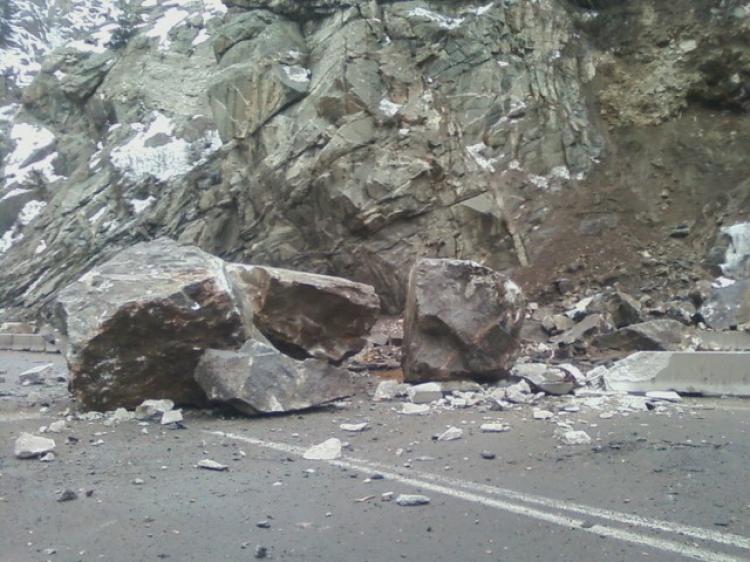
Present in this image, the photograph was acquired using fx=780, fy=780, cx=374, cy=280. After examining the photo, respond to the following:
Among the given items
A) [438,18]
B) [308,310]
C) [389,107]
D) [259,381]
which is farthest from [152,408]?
[438,18]

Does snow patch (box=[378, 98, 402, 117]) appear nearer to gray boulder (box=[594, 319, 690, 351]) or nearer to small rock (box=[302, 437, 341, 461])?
gray boulder (box=[594, 319, 690, 351])

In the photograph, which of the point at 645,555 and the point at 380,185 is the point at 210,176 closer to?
the point at 380,185

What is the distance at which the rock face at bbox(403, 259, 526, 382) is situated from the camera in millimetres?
7875

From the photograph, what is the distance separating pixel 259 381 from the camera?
21.7 feet

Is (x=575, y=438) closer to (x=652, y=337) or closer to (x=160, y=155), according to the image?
(x=652, y=337)

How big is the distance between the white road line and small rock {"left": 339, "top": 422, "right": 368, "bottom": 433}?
3.38 feet

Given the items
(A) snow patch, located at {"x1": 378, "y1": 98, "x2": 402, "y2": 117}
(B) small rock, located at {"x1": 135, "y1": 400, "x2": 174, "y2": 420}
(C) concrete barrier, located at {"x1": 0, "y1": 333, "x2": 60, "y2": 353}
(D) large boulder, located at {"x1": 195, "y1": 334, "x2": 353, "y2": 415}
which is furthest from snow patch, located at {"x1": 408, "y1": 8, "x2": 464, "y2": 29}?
(B) small rock, located at {"x1": 135, "y1": 400, "x2": 174, "y2": 420}

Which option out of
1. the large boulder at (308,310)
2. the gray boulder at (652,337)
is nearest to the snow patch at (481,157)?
the gray boulder at (652,337)


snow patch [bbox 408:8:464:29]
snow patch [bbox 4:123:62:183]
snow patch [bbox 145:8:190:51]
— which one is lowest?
snow patch [bbox 4:123:62:183]

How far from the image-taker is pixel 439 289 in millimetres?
8070

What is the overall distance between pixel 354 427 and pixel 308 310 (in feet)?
10.3

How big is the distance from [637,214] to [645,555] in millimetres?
13386

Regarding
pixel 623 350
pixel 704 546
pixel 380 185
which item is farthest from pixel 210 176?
pixel 704 546

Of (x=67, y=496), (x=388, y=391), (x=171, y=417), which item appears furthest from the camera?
(x=388, y=391)
